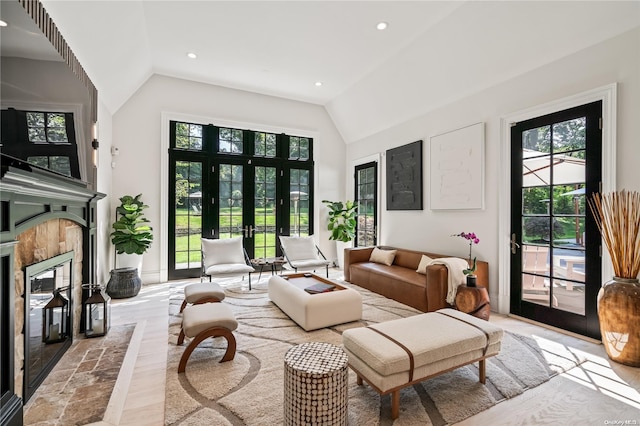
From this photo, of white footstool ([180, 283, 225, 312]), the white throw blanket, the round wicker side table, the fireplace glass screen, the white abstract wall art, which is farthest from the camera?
the white abstract wall art

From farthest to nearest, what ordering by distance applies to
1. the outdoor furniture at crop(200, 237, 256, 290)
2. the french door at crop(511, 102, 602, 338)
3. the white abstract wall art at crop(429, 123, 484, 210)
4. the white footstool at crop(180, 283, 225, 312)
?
the outdoor furniture at crop(200, 237, 256, 290) → the white abstract wall art at crop(429, 123, 484, 210) → the white footstool at crop(180, 283, 225, 312) → the french door at crop(511, 102, 602, 338)

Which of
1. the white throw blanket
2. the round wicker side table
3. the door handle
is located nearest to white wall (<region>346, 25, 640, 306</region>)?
the door handle

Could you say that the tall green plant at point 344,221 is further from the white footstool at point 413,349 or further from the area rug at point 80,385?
the area rug at point 80,385

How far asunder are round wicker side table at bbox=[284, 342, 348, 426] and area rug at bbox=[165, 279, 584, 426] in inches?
10.1

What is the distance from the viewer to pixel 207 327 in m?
2.41

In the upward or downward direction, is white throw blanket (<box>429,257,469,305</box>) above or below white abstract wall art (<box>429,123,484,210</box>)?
below

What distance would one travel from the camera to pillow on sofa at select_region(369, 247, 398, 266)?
193 inches

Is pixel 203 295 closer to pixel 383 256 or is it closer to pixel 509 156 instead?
pixel 383 256

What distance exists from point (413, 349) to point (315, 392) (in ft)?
2.23

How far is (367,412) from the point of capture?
185 centimetres

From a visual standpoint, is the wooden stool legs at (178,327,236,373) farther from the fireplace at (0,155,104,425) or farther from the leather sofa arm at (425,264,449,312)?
→ the leather sofa arm at (425,264,449,312)

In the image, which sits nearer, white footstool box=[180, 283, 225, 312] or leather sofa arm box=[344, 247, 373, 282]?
white footstool box=[180, 283, 225, 312]

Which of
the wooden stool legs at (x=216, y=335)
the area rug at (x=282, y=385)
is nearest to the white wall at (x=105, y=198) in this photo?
the area rug at (x=282, y=385)

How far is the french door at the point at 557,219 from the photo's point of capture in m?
2.91
